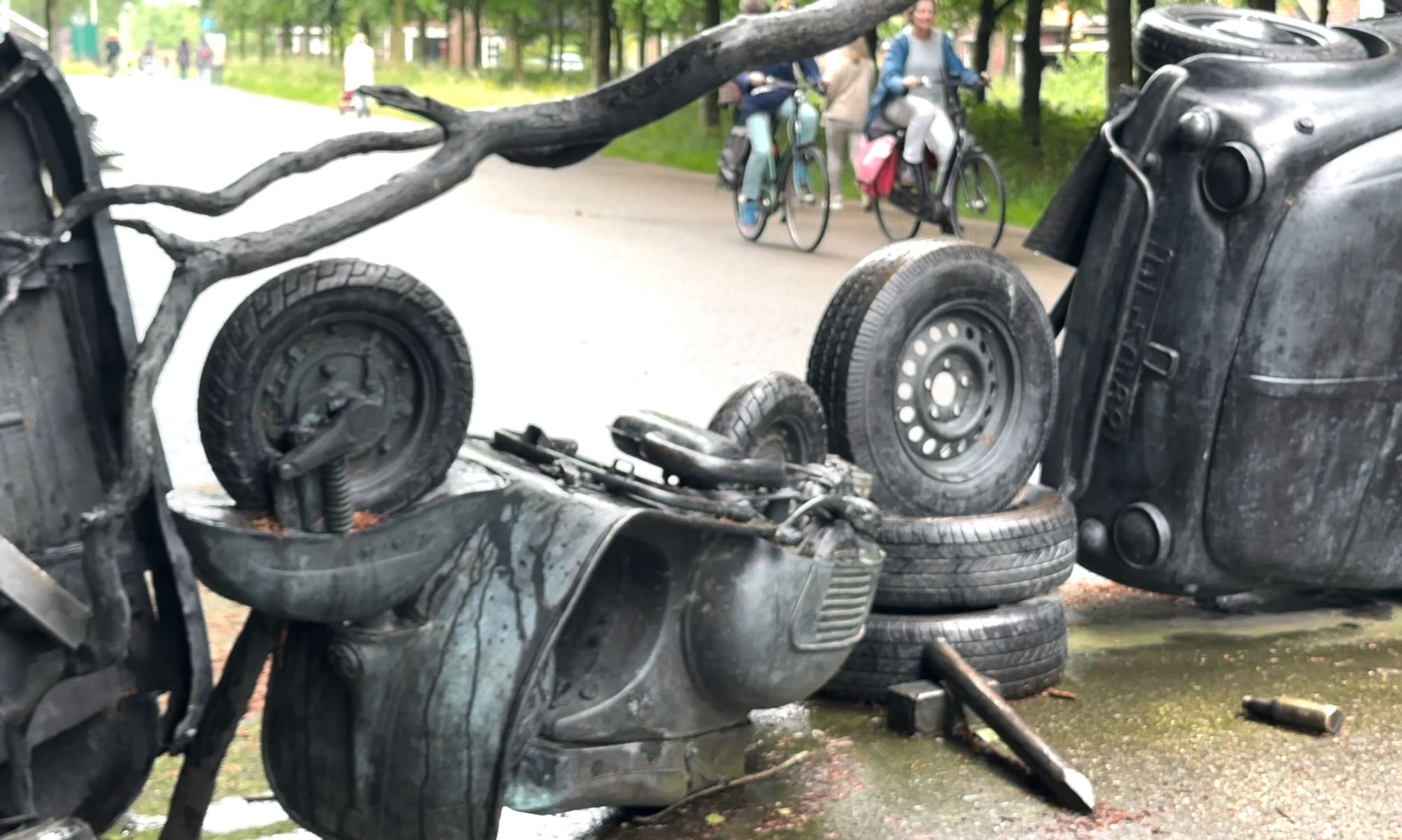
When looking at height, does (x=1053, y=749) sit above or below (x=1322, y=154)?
below

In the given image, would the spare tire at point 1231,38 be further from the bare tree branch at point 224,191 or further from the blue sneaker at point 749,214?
the blue sneaker at point 749,214

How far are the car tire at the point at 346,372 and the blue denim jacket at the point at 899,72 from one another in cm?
1136

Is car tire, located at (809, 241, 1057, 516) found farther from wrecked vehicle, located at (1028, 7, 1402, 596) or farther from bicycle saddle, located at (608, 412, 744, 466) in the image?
bicycle saddle, located at (608, 412, 744, 466)

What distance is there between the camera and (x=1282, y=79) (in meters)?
4.51

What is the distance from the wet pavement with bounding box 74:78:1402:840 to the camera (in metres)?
3.72

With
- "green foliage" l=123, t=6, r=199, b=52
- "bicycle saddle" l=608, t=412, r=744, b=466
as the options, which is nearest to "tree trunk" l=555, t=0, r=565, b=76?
"bicycle saddle" l=608, t=412, r=744, b=466

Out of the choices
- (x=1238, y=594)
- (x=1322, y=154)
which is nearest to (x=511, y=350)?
(x=1238, y=594)

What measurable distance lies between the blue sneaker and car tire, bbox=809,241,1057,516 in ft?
33.8

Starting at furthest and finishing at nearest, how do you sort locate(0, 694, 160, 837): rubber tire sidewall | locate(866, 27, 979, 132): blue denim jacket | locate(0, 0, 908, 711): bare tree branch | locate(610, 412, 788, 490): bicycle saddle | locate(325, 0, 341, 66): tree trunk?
locate(325, 0, 341, 66): tree trunk < locate(866, 27, 979, 132): blue denim jacket < locate(610, 412, 788, 490): bicycle saddle < locate(0, 694, 160, 837): rubber tire sidewall < locate(0, 0, 908, 711): bare tree branch

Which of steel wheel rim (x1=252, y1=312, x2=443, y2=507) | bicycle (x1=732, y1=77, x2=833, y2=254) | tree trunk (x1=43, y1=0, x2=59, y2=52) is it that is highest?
tree trunk (x1=43, y1=0, x2=59, y2=52)

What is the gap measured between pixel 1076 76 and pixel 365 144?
3967 centimetres

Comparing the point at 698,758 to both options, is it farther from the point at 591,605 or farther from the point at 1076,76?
the point at 1076,76

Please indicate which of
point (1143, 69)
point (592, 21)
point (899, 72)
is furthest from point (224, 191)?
point (592, 21)

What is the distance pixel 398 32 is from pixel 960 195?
41755 mm
